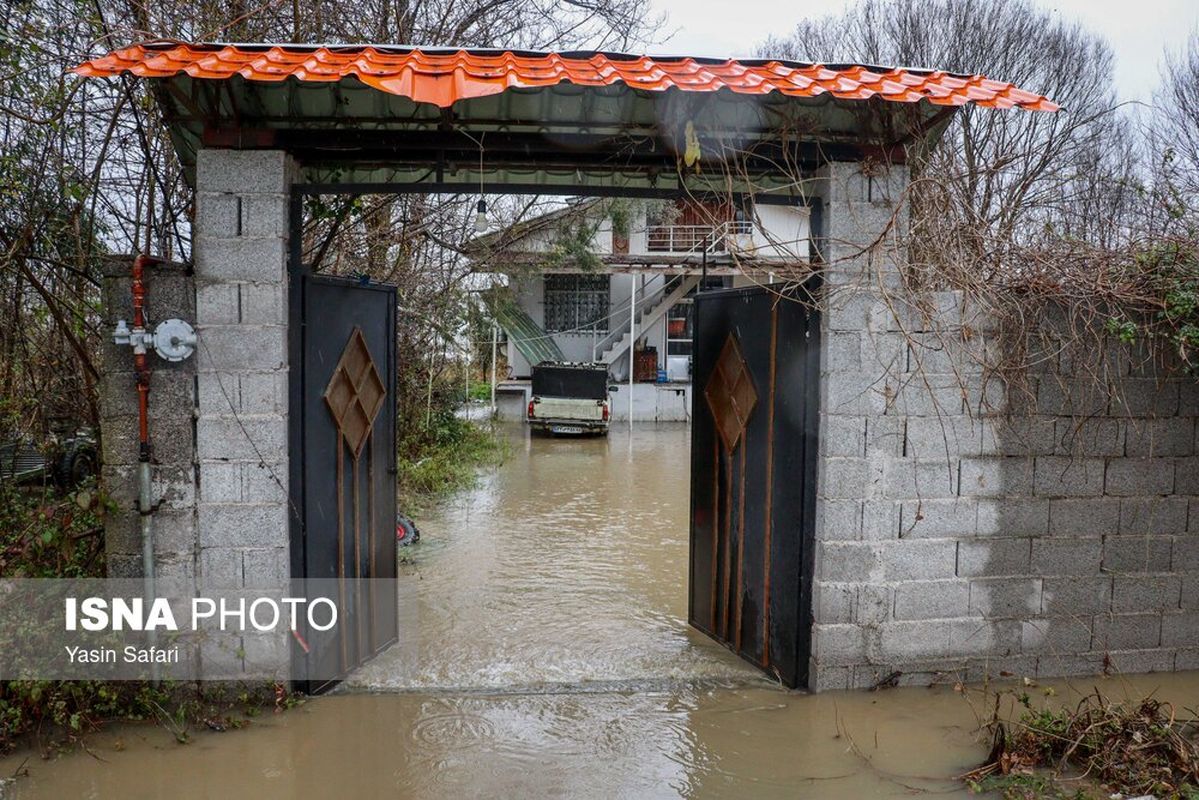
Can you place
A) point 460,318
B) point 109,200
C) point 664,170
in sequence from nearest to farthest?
point 664,170, point 109,200, point 460,318

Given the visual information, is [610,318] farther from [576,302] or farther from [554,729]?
[554,729]

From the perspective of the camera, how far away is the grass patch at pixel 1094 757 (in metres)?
4.23

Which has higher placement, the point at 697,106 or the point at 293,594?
the point at 697,106

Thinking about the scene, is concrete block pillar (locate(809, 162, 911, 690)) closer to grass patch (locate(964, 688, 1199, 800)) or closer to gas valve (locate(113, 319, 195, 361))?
grass patch (locate(964, 688, 1199, 800))

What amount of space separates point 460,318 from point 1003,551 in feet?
37.3

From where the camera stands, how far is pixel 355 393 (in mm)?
5773

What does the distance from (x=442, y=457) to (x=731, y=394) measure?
8650 millimetres

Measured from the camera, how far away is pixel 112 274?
4.93 metres

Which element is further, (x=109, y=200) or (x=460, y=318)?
(x=460, y=318)

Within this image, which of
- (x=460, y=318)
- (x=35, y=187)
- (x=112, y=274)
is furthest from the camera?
(x=460, y=318)

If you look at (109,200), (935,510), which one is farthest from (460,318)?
(935,510)

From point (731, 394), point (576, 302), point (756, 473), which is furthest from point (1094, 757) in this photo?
point (576, 302)

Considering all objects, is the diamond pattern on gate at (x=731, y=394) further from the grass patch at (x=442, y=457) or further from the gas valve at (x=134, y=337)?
the grass patch at (x=442, y=457)

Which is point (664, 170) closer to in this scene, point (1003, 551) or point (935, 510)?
point (935, 510)
